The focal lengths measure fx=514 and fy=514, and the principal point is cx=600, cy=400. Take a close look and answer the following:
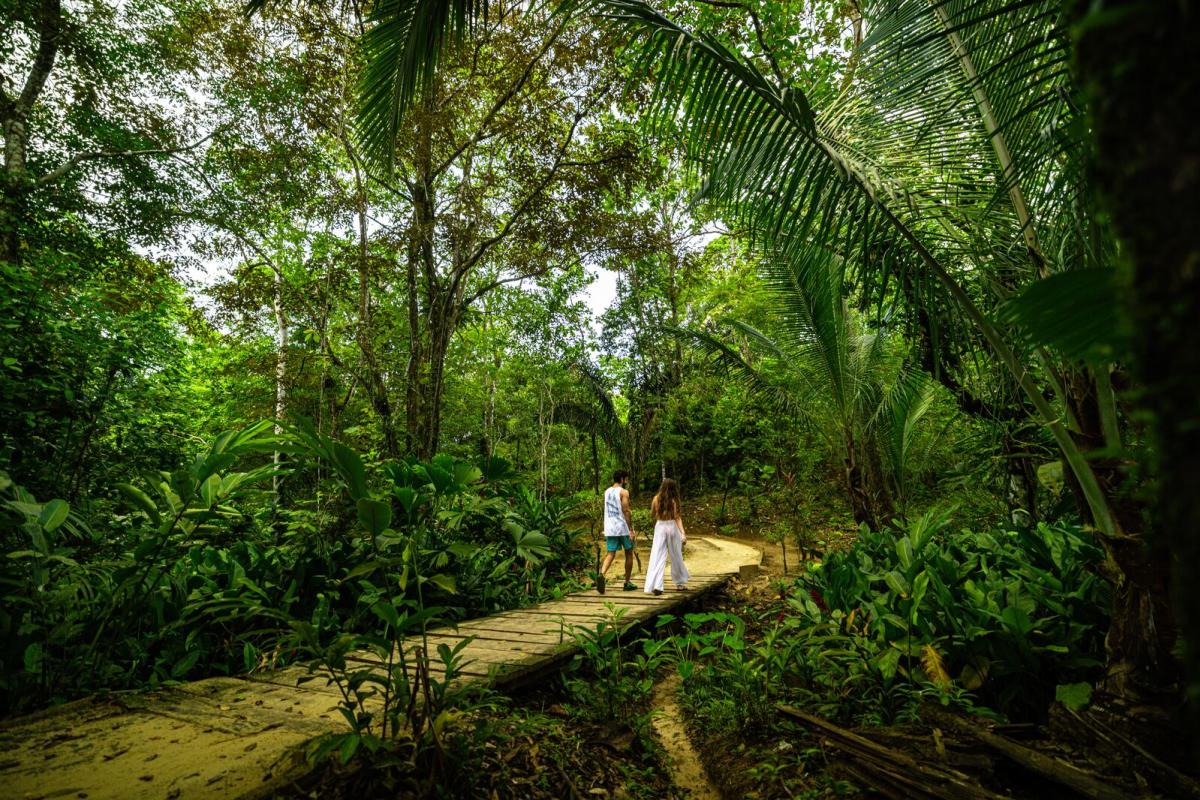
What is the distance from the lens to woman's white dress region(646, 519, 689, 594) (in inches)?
220

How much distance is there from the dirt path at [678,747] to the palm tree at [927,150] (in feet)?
5.86

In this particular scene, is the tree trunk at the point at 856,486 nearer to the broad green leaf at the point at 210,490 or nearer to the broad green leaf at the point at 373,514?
the broad green leaf at the point at 373,514

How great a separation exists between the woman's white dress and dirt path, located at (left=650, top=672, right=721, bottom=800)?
189 cm

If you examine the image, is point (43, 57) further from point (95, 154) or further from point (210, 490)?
point (210, 490)

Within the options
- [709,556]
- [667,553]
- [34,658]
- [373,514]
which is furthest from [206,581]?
[709,556]

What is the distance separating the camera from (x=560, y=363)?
1523 cm

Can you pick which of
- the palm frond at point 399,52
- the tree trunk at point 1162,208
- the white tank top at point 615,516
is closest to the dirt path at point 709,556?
the white tank top at point 615,516

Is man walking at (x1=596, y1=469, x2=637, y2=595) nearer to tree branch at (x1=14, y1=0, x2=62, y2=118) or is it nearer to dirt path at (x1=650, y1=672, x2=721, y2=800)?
dirt path at (x1=650, y1=672, x2=721, y2=800)

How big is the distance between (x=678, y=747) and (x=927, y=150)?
371cm

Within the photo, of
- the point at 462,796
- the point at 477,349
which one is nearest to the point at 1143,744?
the point at 462,796

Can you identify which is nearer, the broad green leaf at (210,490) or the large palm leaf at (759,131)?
the large palm leaf at (759,131)

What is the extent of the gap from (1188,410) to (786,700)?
3085 millimetres

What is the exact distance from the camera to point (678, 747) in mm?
2818

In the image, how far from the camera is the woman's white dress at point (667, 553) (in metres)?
5.59
